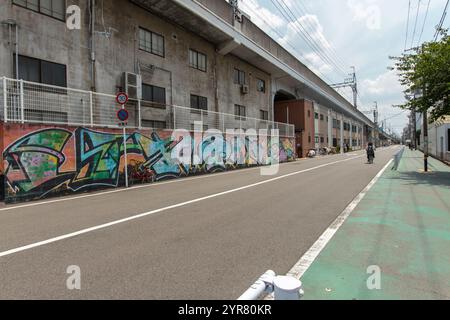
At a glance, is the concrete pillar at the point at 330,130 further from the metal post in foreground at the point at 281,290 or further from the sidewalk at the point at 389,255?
the metal post in foreground at the point at 281,290

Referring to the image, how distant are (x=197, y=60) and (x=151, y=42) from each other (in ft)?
15.3

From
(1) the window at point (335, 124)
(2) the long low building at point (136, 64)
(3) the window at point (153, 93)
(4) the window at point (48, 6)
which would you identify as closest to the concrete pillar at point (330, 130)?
(1) the window at point (335, 124)

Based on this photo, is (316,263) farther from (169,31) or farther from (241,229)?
(169,31)

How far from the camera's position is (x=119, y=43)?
16.7 m

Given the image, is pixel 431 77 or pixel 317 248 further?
pixel 431 77

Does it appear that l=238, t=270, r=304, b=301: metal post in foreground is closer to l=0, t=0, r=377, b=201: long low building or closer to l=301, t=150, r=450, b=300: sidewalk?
l=301, t=150, r=450, b=300: sidewalk

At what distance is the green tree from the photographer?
46.8ft

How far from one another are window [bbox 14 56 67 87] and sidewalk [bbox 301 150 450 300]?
1269cm

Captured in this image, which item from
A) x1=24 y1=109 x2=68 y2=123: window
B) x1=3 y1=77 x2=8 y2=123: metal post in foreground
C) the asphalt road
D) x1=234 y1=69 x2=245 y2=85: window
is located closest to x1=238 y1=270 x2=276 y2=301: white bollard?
the asphalt road

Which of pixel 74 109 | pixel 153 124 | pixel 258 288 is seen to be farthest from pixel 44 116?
pixel 258 288

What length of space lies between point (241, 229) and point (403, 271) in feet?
9.63

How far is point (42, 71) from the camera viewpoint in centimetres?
1325

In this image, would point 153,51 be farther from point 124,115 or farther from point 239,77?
point 239,77
